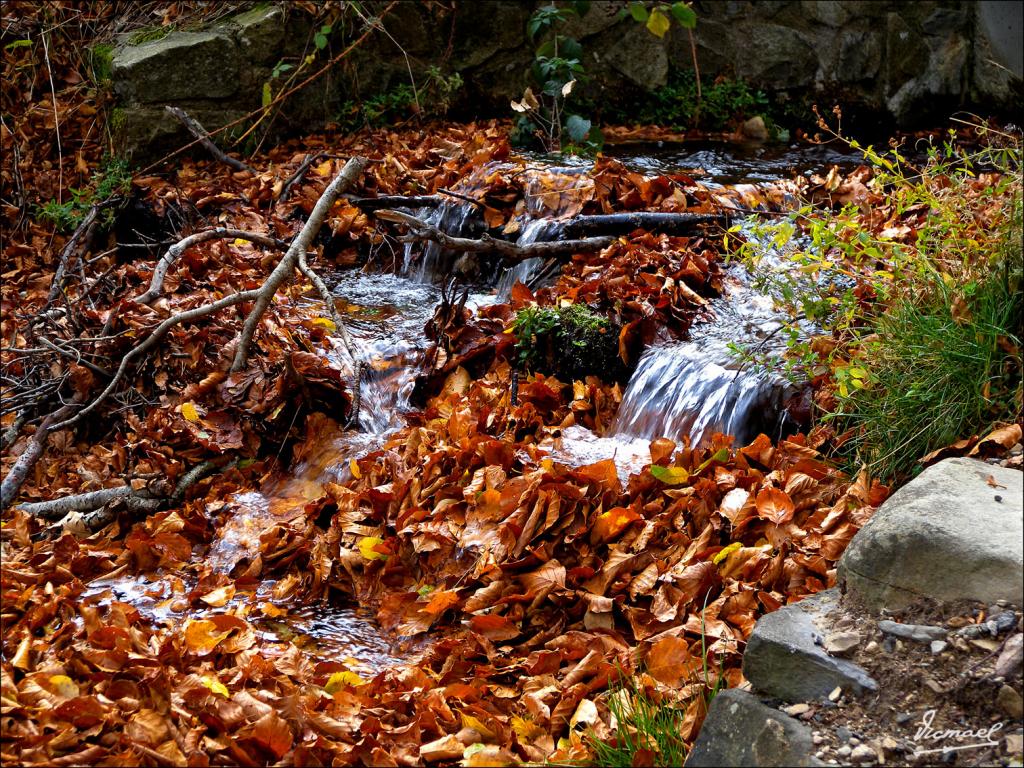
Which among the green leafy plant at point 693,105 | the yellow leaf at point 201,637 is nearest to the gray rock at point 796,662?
the yellow leaf at point 201,637

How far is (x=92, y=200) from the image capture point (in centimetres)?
710

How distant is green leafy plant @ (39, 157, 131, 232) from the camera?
701 cm

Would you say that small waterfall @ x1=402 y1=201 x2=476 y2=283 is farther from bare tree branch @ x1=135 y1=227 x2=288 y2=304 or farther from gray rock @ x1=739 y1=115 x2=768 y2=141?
gray rock @ x1=739 y1=115 x2=768 y2=141

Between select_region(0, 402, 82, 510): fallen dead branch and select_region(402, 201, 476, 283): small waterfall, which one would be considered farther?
select_region(402, 201, 476, 283): small waterfall

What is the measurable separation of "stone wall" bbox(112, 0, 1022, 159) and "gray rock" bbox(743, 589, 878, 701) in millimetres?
6518

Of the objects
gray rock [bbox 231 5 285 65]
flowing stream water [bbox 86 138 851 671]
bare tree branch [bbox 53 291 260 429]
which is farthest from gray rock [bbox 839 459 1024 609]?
gray rock [bbox 231 5 285 65]

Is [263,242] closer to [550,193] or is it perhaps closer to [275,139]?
[550,193]

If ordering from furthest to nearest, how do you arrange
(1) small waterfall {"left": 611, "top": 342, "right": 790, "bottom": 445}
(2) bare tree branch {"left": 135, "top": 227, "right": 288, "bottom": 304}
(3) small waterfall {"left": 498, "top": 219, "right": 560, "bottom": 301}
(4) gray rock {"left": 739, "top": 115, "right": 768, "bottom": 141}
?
(4) gray rock {"left": 739, "top": 115, "right": 768, "bottom": 141} < (3) small waterfall {"left": 498, "top": 219, "right": 560, "bottom": 301} < (2) bare tree branch {"left": 135, "top": 227, "right": 288, "bottom": 304} < (1) small waterfall {"left": 611, "top": 342, "right": 790, "bottom": 445}

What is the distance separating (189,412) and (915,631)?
3.33 meters

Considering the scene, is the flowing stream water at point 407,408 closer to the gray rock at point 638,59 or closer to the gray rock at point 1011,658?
the gray rock at point 1011,658

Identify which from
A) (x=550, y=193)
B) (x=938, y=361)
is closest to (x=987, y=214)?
(x=938, y=361)

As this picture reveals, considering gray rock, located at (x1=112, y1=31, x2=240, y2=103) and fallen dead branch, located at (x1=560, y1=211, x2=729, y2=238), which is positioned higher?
gray rock, located at (x1=112, y1=31, x2=240, y2=103)

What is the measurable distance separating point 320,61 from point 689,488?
19.6 feet

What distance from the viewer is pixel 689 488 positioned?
341cm
